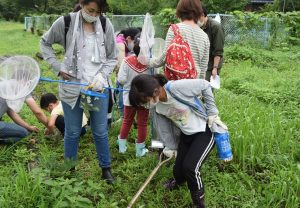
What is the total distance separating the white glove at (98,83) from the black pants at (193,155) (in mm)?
804

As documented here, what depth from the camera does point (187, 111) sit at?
2820 mm

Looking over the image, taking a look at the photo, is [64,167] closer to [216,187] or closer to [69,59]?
[69,59]

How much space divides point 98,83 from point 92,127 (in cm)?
47

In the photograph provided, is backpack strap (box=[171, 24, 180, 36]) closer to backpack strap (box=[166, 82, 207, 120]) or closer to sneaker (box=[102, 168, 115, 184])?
backpack strap (box=[166, 82, 207, 120])

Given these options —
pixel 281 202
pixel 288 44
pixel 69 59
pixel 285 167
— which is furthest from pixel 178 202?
pixel 288 44

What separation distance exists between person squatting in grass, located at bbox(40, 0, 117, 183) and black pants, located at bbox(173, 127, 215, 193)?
717 mm

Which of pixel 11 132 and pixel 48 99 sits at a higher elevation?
pixel 48 99

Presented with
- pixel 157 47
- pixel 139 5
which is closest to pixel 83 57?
pixel 157 47

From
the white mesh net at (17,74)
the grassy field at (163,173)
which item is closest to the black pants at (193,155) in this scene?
the grassy field at (163,173)

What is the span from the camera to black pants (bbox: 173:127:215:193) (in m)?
2.70

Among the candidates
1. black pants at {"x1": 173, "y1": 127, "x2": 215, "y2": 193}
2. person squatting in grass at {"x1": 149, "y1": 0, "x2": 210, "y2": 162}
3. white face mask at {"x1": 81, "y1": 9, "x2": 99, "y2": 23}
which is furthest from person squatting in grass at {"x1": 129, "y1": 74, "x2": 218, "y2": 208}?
white face mask at {"x1": 81, "y1": 9, "x2": 99, "y2": 23}

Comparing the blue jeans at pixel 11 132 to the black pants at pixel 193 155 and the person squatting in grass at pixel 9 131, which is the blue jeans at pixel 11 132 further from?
the black pants at pixel 193 155

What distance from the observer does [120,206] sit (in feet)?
9.72

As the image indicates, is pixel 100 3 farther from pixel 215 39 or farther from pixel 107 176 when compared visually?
pixel 215 39
